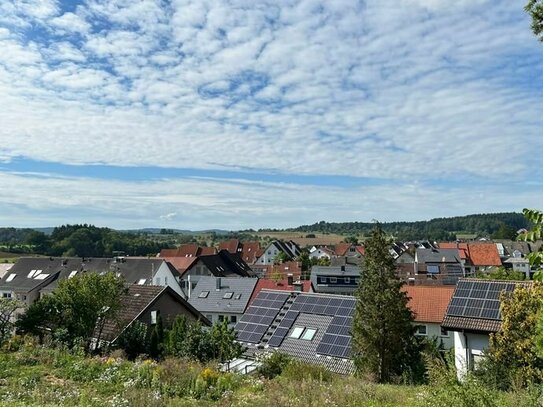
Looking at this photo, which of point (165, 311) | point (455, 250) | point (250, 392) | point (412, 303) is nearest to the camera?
point (250, 392)

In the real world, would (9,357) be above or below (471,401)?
below

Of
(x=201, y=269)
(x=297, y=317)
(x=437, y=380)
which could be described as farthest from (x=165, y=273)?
(x=437, y=380)

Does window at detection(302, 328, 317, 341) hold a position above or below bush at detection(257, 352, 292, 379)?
below

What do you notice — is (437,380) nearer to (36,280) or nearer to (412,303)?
(412,303)

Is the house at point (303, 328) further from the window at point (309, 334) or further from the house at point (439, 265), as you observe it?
the house at point (439, 265)

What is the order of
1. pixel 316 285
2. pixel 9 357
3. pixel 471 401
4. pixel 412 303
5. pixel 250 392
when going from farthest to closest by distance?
pixel 316 285 < pixel 412 303 < pixel 9 357 < pixel 250 392 < pixel 471 401

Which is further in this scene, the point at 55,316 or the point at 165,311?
the point at 165,311

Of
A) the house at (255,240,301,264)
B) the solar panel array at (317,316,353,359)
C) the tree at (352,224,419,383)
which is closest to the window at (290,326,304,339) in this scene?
the solar panel array at (317,316,353,359)

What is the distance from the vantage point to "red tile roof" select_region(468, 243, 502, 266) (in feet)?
266

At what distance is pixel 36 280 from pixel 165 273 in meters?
16.5

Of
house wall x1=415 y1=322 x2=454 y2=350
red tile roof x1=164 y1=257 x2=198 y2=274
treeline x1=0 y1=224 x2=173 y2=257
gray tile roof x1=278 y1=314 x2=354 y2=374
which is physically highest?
treeline x1=0 y1=224 x2=173 y2=257

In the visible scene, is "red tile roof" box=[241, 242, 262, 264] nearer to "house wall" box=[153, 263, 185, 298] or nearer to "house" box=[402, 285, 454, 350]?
"house wall" box=[153, 263, 185, 298]

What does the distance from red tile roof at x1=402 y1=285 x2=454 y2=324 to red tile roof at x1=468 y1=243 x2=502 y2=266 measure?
182ft

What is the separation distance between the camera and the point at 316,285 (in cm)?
5238
